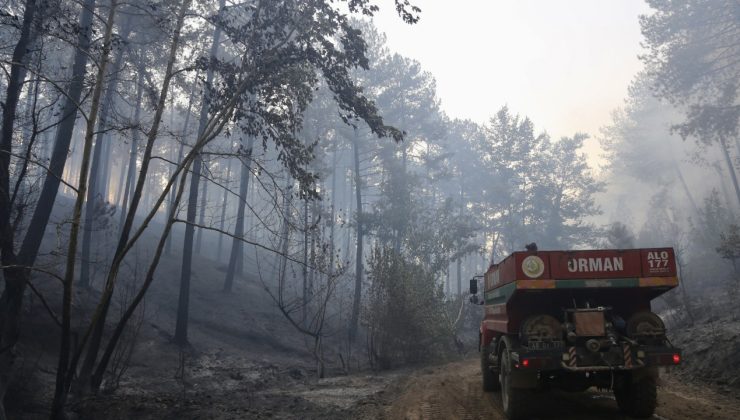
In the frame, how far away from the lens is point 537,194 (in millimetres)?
46438

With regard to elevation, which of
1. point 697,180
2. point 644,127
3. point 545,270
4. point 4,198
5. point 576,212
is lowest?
point 545,270

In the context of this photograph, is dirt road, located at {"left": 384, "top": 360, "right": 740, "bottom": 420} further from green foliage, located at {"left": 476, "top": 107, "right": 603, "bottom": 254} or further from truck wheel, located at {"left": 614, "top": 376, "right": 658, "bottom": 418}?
green foliage, located at {"left": 476, "top": 107, "right": 603, "bottom": 254}

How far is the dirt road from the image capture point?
714cm

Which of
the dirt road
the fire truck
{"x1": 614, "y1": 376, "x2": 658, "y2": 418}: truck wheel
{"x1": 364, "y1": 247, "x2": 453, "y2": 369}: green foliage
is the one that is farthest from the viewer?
{"x1": 364, "y1": 247, "x2": 453, "y2": 369}: green foliage

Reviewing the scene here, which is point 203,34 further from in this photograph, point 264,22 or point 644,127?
point 644,127

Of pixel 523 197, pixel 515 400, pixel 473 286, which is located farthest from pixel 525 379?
pixel 523 197

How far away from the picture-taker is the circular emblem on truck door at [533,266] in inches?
266

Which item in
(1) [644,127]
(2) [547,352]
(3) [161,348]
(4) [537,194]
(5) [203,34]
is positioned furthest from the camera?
(1) [644,127]

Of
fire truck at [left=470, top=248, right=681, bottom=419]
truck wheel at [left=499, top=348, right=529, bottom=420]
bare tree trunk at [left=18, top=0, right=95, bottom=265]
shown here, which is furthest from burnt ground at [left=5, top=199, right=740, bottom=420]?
bare tree trunk at [left=18, top=0, right=95, bottom=265]

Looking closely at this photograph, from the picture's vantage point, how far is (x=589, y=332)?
21.3 ft

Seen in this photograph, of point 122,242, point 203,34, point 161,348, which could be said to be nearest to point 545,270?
point 122,242

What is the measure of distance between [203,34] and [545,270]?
21.9 m

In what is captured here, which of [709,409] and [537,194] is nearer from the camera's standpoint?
[709,409]

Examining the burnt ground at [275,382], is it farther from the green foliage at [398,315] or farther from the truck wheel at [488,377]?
the green foliage at [398,315]
